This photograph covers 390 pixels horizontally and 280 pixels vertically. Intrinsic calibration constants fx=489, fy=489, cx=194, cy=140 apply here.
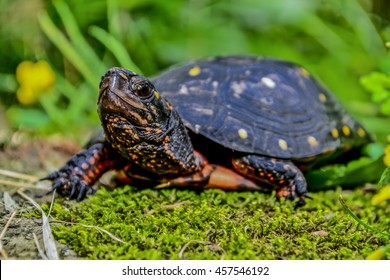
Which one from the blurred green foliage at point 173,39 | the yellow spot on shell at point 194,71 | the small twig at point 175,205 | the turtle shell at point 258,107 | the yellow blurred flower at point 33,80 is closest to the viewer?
the small twig at point 175,205

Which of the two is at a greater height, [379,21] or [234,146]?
[234,146]

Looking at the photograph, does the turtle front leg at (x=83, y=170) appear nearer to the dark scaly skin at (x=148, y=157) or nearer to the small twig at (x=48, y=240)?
the dark scaly skin at (x=148, y=157)

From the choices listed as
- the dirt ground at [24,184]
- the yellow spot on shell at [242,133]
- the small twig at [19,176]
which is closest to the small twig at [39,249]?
the dirt ground at [24,184]

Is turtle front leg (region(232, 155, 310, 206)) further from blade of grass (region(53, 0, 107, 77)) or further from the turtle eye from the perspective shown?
blade of grass (region(53, 0, 107, 77))

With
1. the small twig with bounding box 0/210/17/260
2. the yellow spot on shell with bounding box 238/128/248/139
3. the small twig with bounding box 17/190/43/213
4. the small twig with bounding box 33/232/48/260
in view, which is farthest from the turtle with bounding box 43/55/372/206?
the small twig with bounding box 33/232/48/260
